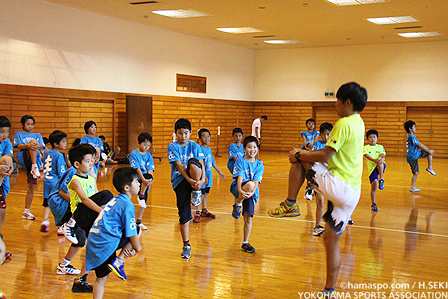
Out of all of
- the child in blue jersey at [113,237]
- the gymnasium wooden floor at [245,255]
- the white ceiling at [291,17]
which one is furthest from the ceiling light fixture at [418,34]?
the child in blue jersey at [113,237]

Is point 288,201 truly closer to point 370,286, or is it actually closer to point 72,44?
point 370,286

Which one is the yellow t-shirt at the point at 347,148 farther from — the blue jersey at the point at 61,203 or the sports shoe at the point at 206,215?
the sports shoe at the point at 206,215

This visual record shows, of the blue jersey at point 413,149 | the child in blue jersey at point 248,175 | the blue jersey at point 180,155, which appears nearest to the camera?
the blue jersey at point 180,155

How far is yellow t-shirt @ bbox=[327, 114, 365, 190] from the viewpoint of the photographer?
3.76 m

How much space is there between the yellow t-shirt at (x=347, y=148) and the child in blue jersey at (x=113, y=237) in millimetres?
1554

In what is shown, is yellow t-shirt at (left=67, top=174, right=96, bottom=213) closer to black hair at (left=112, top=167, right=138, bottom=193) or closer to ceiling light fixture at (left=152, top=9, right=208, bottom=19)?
black hair at (left=112, top=167, right=138, bottom=193)

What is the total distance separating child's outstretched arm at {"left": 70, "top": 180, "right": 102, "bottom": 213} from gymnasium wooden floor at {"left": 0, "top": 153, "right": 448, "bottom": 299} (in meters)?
0.76

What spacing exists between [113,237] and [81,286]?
97 centimetres

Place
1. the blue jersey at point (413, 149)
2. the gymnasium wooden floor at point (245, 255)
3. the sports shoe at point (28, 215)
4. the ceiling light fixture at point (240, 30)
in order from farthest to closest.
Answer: the ceiling light fixture at point (240, 30) → the blue jersey at point (413, 149) → the sports shoe at point (28, 215) → the gymnasium wooden floor at point (245, 255)

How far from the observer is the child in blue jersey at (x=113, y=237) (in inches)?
147

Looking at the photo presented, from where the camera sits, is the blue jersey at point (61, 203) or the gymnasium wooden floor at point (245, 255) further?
the blue jersey at point (61, 203)

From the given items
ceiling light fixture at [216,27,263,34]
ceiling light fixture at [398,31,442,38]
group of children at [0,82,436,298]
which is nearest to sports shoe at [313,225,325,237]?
group of children at [0,82,436,298]

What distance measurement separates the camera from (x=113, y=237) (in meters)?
3.77

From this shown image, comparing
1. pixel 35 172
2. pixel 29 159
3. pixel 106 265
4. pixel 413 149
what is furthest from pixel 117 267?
pixel 413 149
